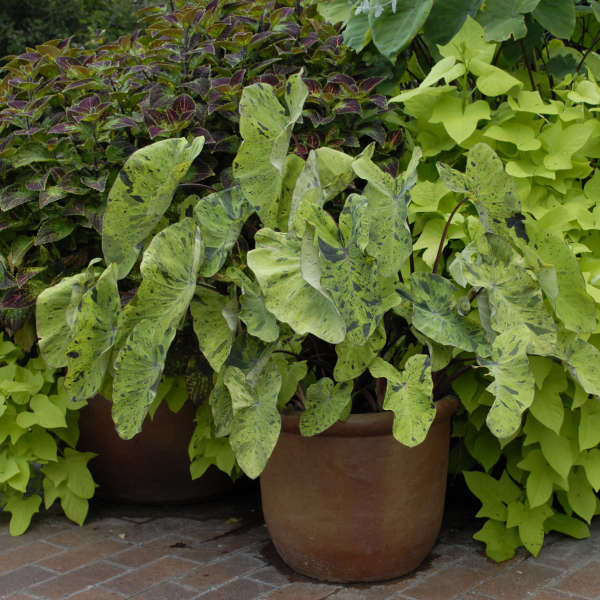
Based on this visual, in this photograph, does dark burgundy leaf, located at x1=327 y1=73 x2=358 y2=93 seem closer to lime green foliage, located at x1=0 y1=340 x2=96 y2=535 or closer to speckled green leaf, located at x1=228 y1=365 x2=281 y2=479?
speckled green leaf, located at x1=228 y1=365 x2=281 y2=479

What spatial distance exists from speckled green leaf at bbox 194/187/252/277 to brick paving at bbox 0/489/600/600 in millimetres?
812

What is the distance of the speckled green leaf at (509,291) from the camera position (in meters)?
1.62

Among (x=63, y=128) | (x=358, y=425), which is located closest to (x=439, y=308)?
(x=358, y=425)

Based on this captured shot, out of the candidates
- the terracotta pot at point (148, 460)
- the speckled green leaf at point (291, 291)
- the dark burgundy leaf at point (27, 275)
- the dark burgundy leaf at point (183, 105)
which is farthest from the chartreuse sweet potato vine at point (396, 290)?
the terracotta pot at point (148, 460)

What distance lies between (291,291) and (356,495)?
0.56 m

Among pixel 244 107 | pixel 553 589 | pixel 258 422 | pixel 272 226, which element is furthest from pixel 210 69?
pixel 553 589

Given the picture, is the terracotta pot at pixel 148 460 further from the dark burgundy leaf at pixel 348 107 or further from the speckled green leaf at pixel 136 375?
the dark burgundy leaf at pixel 348 107

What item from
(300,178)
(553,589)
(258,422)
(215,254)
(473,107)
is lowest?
(553,589)

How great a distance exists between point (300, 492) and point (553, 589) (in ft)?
2.05

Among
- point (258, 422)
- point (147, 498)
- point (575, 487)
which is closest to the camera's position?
point (258, 422)

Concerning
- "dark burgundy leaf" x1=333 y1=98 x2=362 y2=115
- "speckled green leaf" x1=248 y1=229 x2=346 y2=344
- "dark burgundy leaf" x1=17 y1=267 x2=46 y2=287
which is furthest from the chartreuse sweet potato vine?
"dark burgundy leaf" x1=17 y1=267 x2=46 y2=287

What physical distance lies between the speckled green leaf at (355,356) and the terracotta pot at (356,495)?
0.49 feet

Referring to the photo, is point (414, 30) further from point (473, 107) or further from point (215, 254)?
point (215, 254)

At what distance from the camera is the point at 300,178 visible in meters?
1.67
